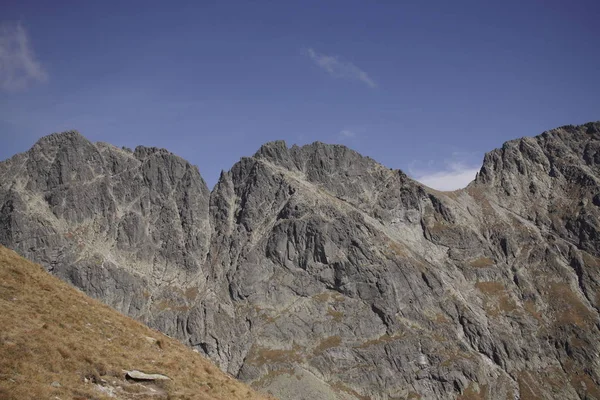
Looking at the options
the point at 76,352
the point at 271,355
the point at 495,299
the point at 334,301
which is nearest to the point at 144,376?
the point at 76,352

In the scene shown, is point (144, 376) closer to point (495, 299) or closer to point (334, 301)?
point (334, 301)

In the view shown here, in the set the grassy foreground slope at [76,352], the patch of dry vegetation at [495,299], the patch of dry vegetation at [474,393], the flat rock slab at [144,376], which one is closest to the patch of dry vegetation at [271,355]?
the patch of dry vegetation at [474,393]

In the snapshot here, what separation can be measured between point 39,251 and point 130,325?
16454cm

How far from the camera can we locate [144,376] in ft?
84.9

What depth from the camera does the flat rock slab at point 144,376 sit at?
83.1 feet

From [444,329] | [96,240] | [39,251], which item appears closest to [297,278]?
[444,329]

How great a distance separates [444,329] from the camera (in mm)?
169875

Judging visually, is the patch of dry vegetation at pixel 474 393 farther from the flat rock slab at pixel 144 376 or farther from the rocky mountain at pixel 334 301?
the flat rock slab at pixel 144 376

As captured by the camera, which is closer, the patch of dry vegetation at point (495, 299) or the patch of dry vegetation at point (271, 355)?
the patch of dry vegetation at point (271, 355)

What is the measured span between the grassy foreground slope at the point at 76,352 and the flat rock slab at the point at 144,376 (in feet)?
0.97

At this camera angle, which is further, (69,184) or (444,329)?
(69,184)

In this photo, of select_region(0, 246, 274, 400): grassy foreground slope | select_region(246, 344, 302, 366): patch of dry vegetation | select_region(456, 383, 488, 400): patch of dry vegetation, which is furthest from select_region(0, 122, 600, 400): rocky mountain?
select_region(0, 246, 274, 400): grassy foreground slope

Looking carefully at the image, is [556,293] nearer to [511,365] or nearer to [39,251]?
[511,365]

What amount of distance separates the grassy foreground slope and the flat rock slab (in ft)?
0.97
